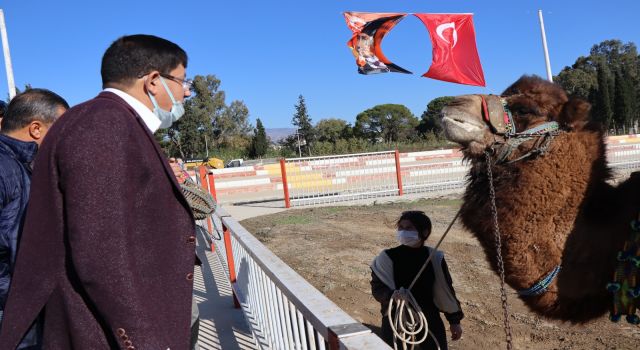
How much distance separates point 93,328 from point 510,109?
2.66 metres

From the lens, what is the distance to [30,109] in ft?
8.18

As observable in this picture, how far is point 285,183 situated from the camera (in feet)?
45.7

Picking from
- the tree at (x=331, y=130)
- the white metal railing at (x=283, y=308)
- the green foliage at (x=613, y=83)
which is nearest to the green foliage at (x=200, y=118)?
the tree at (x=331, y=130)

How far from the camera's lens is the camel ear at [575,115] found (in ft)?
9.22

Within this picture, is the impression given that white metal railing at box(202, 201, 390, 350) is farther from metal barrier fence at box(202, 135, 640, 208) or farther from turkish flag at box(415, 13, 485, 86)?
metal barrier fence at box(202, 135, 640, 208)

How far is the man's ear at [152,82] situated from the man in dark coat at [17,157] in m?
0.90

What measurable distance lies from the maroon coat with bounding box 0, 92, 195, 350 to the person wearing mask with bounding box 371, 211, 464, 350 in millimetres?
2067

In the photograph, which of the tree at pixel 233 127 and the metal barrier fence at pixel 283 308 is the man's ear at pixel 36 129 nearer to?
the metal barrier fence at pixel 283 308

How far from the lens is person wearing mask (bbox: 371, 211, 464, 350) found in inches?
130

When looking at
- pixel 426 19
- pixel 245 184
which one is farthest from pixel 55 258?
pixel 245 184

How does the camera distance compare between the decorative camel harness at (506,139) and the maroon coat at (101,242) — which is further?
the decorative camel harness at (506,139)

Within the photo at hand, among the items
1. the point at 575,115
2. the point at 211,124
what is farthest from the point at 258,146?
the point at 575,115

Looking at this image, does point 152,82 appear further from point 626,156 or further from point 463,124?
point 626,156

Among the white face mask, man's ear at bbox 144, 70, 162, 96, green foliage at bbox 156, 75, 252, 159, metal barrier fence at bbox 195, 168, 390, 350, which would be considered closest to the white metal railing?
metal barrier fence at bbox 195, 168, 390, 350
